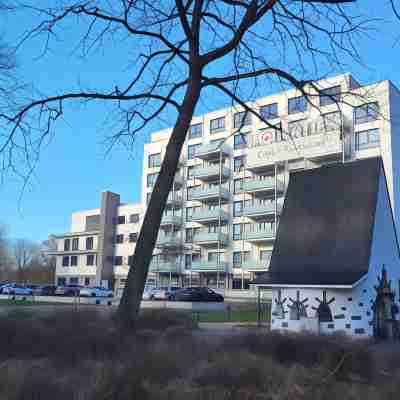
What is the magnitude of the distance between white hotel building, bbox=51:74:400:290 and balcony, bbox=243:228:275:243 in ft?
0.40

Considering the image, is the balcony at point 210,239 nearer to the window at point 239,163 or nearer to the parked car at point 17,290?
the window at point 239,163

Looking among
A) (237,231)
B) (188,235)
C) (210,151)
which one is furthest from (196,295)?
(188,235)

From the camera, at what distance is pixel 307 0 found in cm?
1296

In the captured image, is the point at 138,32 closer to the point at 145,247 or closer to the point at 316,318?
the point at 145,247

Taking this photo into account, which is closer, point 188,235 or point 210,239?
point 210,239

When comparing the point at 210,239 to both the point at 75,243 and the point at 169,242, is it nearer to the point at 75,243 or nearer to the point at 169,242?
the point at 169,242

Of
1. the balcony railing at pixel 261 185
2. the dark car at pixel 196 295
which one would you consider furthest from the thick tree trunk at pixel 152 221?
the balcony railing at pixel 261 185

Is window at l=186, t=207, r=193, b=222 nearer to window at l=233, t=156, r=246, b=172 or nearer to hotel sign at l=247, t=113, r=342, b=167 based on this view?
window at l=233, t=156, r=246, b=172

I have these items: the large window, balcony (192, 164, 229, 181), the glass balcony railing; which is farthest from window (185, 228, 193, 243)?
the large window

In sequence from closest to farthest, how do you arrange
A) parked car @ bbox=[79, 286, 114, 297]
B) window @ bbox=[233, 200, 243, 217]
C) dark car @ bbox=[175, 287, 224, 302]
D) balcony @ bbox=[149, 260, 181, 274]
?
dark car @ bbox=[175, 287, 224, 302], parked car @ bbox=[79, 286, 114, 297], window @ bbox=[233, 200, 243, 217], balcony @ bbox=[149, 260, 181, 274]

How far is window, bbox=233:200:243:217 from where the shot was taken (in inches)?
2474

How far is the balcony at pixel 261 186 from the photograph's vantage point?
5791 cm

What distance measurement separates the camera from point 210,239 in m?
62.9

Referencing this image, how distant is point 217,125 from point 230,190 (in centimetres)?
923
